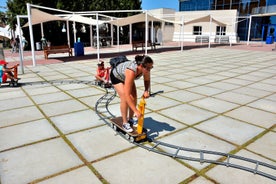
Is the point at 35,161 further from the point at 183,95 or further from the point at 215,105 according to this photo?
the point at 183,95

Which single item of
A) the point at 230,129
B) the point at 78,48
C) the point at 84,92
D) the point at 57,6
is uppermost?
the point at 57,6

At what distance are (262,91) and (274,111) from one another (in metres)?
1.68

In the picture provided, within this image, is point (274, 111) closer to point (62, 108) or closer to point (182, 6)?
point (62, 108)

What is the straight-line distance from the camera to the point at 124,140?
3.41 metres

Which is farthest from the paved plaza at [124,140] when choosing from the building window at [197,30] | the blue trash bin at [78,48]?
the building window at [197,30]

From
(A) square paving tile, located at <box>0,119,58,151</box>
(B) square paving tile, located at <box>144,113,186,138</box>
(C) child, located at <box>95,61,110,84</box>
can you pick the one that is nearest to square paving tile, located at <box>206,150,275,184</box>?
(B) square paving tile, located at <box>144,113,186,138</box>

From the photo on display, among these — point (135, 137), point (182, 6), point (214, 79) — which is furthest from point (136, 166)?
point (182, 6)

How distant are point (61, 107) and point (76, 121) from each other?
0.97m

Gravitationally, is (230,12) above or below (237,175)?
above

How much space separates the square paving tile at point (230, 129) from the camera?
352cm

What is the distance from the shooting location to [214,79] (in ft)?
24.8

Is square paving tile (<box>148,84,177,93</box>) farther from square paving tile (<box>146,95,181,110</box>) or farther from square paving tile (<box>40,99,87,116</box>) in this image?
square paving tile (<box>40,99,87,116</box>)

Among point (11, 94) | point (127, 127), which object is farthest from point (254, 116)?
point (11, 94)

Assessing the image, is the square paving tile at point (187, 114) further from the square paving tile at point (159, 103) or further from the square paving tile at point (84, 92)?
the square paving tile at point (84, 92)
